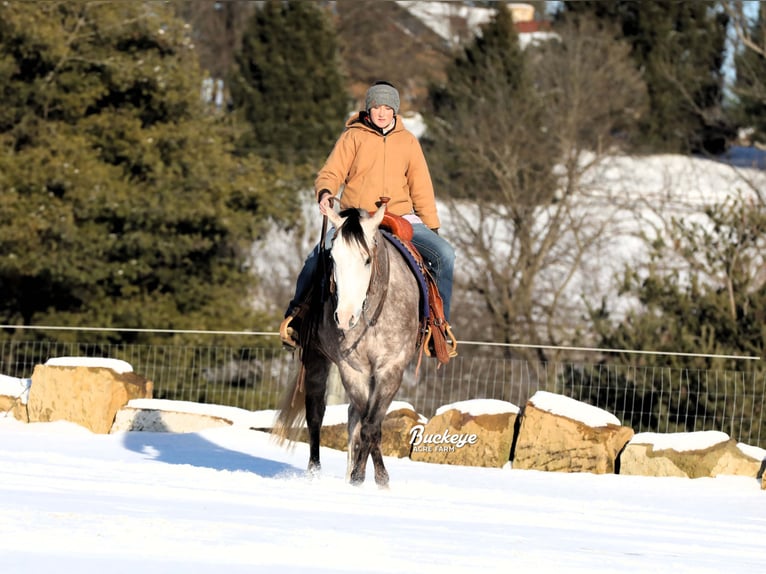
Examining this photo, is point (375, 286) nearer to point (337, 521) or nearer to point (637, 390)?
point (337, 521)

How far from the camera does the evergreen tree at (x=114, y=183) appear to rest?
2100 centimetres

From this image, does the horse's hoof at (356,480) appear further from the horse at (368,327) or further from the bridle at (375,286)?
the bridle at (375,286)

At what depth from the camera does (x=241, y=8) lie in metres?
40.0

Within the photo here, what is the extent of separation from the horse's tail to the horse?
3.08 feet

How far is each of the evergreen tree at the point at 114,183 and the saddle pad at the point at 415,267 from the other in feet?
46.2

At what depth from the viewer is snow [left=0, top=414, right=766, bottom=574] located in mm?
4074

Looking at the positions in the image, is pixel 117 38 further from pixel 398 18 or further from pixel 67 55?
pixel 398 18

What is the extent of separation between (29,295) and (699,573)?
19192 mm

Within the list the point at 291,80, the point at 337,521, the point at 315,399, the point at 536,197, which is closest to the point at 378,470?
the point at 315,399

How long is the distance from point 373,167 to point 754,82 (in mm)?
24072

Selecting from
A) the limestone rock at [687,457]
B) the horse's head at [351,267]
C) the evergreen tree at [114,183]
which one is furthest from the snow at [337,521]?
the evergreen tree at [114,183]

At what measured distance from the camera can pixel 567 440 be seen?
1069 cm

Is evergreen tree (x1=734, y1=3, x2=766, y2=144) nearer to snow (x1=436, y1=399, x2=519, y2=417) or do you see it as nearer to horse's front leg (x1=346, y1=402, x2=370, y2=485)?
snow (x1=436, y1=399, x2=519, y2=417)

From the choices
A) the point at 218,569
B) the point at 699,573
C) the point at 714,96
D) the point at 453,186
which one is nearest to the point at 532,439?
the point at 699,573
